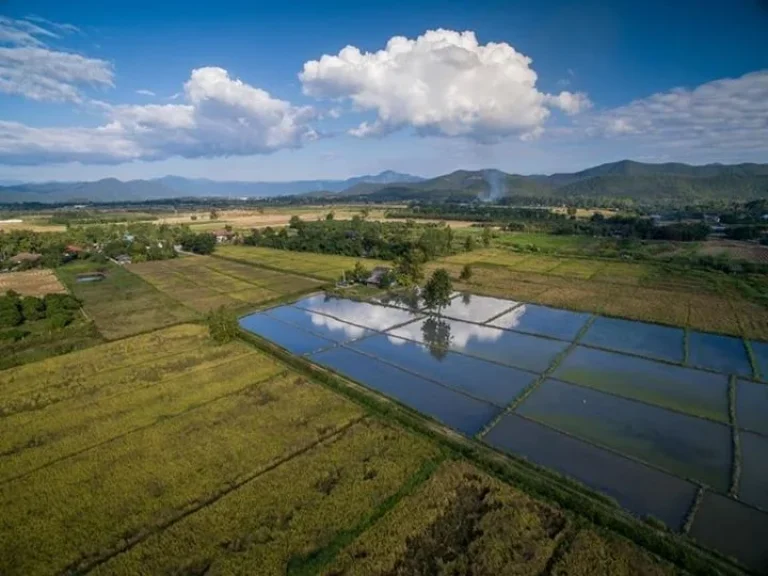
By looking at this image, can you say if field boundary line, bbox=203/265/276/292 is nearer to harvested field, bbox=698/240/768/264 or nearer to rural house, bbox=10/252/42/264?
rural house, bbox=10/252/42/264

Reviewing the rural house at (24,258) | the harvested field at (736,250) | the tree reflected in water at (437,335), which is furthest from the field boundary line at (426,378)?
the rural house at (24,258)

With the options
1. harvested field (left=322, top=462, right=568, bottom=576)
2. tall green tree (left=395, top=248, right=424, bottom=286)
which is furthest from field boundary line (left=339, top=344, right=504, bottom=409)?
tall green tree (left=395, top=248, right=424, bottom=286)

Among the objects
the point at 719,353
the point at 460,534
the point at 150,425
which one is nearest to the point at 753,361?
the point at 719,353

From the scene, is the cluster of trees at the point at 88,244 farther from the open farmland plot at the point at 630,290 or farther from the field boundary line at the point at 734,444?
the field boundary line at the point at 734,444

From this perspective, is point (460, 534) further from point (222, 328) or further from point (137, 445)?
point (222, 328)

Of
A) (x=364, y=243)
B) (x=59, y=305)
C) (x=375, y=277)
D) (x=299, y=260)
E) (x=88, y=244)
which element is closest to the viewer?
(x=59, y=305)

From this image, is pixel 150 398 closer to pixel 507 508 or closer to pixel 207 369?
pixel 207 369
